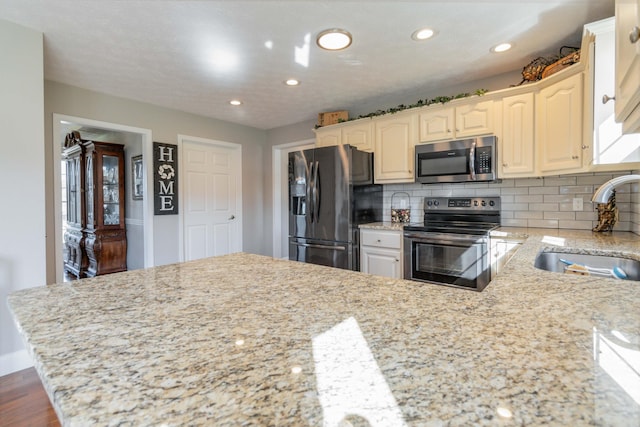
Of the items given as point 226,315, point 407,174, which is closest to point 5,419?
point 226,315

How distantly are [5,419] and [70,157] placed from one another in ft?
14.2

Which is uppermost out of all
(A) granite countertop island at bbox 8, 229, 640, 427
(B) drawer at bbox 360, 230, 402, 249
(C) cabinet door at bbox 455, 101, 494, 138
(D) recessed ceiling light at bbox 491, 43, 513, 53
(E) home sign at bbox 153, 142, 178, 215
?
(D) recessed ceiling light at bbox 491, 43, 513, 53

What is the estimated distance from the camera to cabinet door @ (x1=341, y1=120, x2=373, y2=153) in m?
3.40

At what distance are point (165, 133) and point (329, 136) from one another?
2.04 meters

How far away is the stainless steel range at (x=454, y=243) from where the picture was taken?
8.19 ft

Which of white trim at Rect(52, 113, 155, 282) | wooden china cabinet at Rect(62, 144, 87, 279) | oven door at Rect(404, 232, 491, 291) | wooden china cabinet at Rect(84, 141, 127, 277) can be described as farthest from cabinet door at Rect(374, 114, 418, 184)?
wooden china cabinet at Rect(62, 144, 87, 279)

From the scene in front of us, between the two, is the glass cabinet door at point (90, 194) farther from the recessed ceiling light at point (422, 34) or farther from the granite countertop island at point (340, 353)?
the recessed ceiling light at point (422, 34)

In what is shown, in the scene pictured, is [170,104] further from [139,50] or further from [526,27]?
[526,27]

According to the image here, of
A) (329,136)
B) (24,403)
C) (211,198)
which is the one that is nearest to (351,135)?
(329,136)

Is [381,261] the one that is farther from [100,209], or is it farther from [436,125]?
[100,209]

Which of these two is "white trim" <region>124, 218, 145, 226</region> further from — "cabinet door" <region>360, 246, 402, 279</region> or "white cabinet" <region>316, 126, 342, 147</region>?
"cabinet door" <region>360, 246, 402, 279</region>

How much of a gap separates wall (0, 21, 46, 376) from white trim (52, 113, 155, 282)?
2.79 ft

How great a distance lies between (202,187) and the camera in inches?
165

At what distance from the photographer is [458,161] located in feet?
9.25
